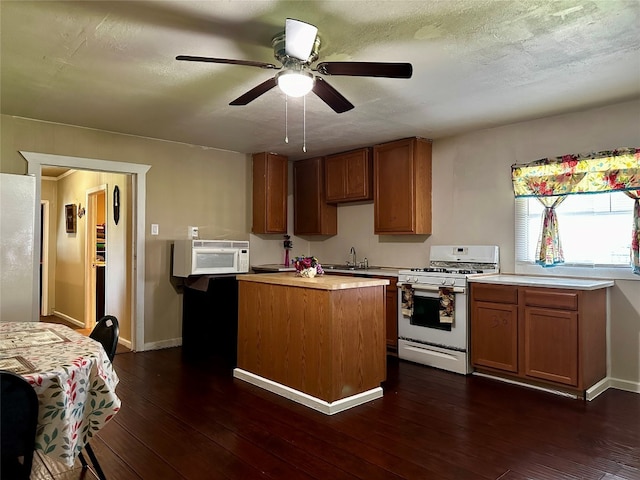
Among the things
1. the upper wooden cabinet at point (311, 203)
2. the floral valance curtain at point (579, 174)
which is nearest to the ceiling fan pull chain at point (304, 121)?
the upper wooden cabinet at point (311, 203)

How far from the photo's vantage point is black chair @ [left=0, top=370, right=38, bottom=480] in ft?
4.38

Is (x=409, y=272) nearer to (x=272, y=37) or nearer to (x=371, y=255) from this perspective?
(x=371, y=255)

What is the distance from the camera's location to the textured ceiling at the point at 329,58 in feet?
7.02

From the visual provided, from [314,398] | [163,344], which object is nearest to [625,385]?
[314,398]

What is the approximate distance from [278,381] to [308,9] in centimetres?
254

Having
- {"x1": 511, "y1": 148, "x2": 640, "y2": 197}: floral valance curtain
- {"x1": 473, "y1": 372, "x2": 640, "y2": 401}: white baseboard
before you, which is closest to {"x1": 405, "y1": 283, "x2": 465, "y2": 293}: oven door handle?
{"x1": 473, "y1": 372, "x2": 640, "y2": 401}: white baseboard

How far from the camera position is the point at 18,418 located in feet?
4.51

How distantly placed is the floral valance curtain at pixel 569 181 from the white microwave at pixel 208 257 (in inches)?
115

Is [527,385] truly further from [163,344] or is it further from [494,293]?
[163,344]

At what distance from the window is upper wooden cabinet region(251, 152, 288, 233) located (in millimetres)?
2883

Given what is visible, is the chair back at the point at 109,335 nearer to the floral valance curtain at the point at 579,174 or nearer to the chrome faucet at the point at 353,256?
the floral valance curtain at the point at 579,174

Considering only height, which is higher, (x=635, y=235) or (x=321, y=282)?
(x=635, y=235)

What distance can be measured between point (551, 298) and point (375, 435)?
5.81 ft

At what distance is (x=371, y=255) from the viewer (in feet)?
18.0
